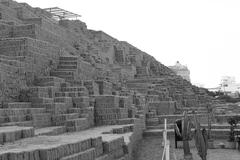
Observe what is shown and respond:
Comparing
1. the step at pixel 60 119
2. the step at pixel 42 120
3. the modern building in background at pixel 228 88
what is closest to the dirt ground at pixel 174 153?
the step at pixel 60 119

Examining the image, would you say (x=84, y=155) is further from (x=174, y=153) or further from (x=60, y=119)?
(x=174, y=153)

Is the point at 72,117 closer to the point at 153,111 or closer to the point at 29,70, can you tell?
the point at 29,70

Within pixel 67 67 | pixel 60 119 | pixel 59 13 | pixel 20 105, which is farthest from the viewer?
pixel 59 13

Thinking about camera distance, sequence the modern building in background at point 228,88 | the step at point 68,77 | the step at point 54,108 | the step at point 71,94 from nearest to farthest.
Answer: the step at point 54,108, the step at point 71,94, the step at point 68,77, the modern building in background at point 228,88

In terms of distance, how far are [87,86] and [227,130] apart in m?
6.25

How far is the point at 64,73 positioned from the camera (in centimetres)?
1700

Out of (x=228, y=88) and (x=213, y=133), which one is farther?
(x=228, y=88)

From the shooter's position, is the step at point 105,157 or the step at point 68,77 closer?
the step at point 105,157

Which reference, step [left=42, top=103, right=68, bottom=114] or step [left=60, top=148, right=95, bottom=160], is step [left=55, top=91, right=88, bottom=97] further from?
step [left=60, top=148, right=95, bottom=160]

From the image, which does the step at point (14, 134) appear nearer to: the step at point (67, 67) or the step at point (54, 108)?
the step at point (54, 108)

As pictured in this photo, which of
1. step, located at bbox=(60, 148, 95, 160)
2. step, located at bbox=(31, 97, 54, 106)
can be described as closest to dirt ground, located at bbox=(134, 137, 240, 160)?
step, located at bbox=(31, 97, 54, 106)

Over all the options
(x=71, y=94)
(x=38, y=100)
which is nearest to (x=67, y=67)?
(x=71, y=94)

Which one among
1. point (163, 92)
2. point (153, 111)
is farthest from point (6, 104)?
point (163, 92)

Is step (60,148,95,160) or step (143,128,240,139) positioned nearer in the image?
step (60,148,95,160)
